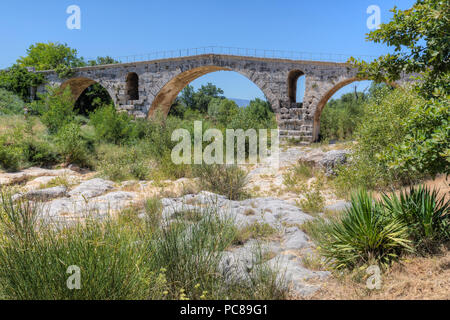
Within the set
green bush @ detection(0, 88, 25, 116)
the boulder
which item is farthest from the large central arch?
the boulder

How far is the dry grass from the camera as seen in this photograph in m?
2.83

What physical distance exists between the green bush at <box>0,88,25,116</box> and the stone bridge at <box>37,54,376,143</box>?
4727mm

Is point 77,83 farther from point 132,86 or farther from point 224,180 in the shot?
point 224,180

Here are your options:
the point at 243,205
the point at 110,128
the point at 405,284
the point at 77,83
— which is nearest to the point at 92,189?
the point at 243,205

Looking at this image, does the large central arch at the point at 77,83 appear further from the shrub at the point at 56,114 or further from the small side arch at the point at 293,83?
the small side arch at the point at 293,83

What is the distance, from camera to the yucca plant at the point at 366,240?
3.46 metres

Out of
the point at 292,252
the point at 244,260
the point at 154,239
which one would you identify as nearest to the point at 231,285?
the point at 244,260

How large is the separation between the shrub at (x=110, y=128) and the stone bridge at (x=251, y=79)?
2.02 m

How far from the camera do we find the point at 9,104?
21.1 metres

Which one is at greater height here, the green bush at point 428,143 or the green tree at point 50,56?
the green tree at point 50,56

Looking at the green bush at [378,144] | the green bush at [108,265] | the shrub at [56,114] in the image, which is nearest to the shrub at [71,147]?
the shrub at [56,114]

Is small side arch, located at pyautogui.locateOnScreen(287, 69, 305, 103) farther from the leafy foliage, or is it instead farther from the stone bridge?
the leafy foliage
